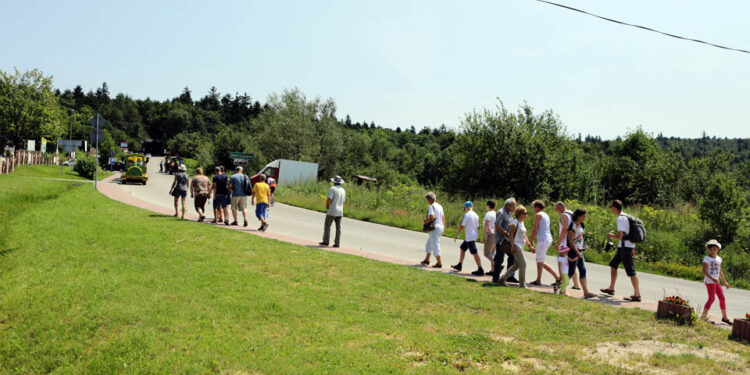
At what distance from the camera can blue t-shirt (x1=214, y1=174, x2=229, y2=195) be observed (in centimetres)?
1562

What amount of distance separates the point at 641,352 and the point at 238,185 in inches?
484

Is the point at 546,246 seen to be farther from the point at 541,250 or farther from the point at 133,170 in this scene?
the point at 133,170

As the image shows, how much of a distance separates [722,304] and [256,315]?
7.60m

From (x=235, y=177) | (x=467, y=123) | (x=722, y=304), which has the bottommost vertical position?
(x=722, y=304)

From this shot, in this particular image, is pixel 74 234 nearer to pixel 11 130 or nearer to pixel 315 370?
pixel 315 370

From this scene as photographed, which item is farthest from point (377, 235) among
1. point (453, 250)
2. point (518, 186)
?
point (518, 186)

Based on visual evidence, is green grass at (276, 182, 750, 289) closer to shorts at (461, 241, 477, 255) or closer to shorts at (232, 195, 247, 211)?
shorts at (461, 241, 477, 255)

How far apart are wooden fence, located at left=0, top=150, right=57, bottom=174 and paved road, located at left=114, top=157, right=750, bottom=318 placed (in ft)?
71.8

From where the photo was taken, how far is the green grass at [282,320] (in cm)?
584

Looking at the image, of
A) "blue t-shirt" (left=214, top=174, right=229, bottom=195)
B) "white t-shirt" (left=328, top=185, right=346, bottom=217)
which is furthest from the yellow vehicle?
"white t-shirt" (left=328, top=185, right=346, bottom=217)

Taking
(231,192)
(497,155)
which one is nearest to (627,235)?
(231,192)

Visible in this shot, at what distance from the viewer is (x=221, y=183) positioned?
51.3 ft

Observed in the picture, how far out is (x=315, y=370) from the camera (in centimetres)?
546

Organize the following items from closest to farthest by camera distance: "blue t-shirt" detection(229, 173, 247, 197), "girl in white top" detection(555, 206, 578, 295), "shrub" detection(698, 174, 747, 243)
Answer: "girl in white top" detection(555, 206, 578, 295), "blue t-shirt" detection(229, 173, 247, 197), "shrub" detection(698, 174, 747, 243)
